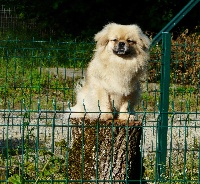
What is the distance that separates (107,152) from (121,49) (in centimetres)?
114

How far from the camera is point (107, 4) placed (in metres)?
16.4


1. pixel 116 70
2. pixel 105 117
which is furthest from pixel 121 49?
pixel 105 117

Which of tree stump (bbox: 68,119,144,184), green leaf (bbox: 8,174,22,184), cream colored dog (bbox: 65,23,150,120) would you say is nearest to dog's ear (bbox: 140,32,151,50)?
cream colored dog (bbox: 65,23,150,120)

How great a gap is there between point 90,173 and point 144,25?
1057 centimetres

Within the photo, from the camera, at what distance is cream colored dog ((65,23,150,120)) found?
6.55 metres

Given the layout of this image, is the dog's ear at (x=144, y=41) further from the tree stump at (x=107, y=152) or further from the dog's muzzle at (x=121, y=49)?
the tree stump at (x=107, y=152)

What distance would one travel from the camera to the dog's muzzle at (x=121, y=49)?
6.55 metres

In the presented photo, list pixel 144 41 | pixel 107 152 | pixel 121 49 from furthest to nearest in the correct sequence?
pixel 144 41 → pixel 121 49 → pixel 107 152

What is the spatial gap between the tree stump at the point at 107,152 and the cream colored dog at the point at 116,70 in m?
0.51

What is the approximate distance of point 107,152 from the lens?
19.3ft

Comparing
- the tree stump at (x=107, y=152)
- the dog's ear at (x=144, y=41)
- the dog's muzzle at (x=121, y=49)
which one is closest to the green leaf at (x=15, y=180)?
the tree stump at (x=107, y=152)

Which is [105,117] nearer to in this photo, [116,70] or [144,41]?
[116,70]

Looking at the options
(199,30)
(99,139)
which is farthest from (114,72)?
(199,30)

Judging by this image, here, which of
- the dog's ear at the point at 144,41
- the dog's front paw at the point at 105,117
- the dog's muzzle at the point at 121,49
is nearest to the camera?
the dog's front paw at the point at 105,117
